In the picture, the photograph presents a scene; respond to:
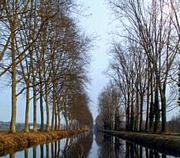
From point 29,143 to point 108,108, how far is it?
92.4 metres

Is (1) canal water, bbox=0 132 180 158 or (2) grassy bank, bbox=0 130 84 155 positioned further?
(2) grassy bank, bbox=0 130 84 155

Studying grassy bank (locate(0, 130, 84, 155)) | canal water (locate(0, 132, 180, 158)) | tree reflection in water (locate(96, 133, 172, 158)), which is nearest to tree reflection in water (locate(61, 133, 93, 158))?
canal water (locate(0, 132, 180, 158))

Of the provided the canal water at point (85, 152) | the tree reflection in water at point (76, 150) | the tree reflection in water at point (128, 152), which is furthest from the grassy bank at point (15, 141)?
the tree reflection in water at point (128, 152)

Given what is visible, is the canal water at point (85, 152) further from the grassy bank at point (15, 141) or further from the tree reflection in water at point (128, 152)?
the grassy bank at point (15, 141)

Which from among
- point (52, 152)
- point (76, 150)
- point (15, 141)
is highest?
point (15, 141)

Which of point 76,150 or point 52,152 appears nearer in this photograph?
point 52,152

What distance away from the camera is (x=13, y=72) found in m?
35.7

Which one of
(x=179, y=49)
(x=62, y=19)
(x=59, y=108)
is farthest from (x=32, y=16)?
(x=59, y=108)

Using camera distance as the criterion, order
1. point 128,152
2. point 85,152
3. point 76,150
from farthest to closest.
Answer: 1. point 76,150
2. point 128,152
3. point 85,152

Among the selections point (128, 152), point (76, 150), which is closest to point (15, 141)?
point (76, 150)

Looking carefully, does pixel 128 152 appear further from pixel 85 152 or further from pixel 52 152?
pixel 52 152

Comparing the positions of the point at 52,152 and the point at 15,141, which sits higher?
the point at 15,141

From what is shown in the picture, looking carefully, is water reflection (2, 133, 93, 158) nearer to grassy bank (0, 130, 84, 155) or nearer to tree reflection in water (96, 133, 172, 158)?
grassy bank (0, 130, 84, 155)

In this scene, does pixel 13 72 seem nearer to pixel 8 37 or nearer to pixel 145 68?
pixel 8 37
